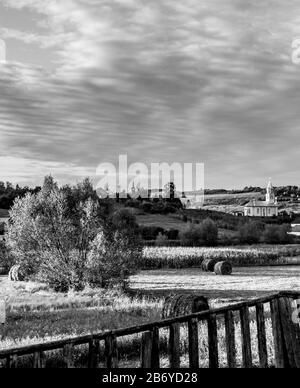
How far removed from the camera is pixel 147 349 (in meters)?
6.23

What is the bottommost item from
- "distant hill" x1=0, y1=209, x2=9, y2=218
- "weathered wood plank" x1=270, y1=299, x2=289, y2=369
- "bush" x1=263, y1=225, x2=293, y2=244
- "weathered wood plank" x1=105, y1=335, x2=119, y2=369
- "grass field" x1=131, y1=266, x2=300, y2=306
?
"grass field" x1=131, y1=266, x2=300, y2=306

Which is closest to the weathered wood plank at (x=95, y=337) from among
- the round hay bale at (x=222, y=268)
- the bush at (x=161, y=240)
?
the round hay bale at (x=222, y=268)

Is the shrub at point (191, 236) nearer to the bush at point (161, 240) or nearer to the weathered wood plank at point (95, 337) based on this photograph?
the bush at point (161, 240)

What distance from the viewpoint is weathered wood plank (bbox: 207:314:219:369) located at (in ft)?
23.2

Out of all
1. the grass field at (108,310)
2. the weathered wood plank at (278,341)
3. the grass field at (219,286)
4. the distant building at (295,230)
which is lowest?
the grass field at (219,286)

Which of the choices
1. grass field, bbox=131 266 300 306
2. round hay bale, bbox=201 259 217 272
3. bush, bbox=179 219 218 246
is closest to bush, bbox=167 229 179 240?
bush, bbox=179 219 218 246

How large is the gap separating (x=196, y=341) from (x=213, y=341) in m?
0.39

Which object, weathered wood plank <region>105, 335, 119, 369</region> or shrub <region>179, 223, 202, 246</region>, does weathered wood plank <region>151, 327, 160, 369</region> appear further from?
shrub <region>179, 223, 202, 246</region>

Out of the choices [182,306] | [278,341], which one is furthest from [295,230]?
[278,341]

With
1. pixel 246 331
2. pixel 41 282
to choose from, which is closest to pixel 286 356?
pixel 246 331

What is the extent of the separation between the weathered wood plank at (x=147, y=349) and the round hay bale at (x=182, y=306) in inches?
462

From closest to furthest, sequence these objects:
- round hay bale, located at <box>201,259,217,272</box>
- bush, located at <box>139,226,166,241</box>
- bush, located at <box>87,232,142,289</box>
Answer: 1. bush, located at <box>87,232,142,289</box>
2. round hay bale, located at <box>201,259,217,272</box>
3. bush, located at <box>139,226,166,241</box>

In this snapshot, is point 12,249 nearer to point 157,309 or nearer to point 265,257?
point 157,309

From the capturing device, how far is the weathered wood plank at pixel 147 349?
243 inches
